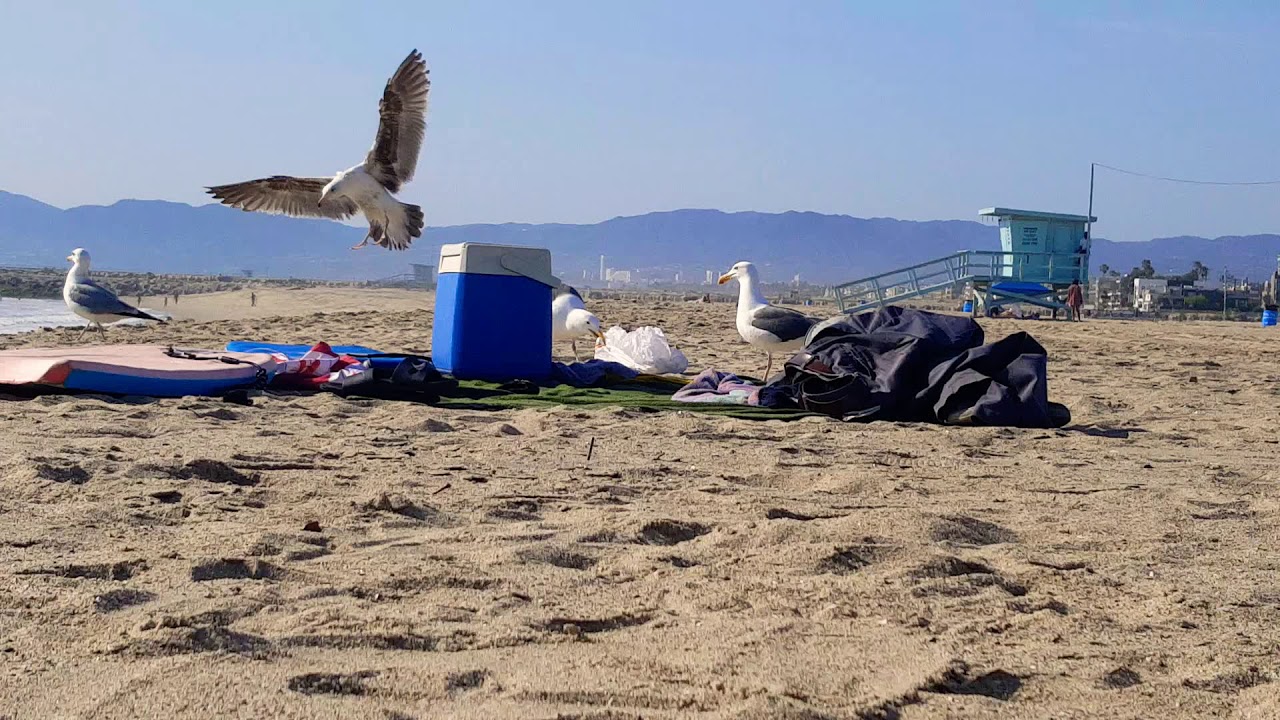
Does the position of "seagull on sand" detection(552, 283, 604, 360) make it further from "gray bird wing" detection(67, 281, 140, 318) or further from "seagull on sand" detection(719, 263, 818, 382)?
"gray bird wing" detection(67, 281, 140, 318)

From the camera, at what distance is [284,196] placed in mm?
10469

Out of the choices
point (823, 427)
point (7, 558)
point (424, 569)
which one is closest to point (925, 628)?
point (424, 569)

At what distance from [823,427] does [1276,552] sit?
2688 millimetres

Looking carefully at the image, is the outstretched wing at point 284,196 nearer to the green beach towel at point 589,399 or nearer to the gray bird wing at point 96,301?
the gray bird wing at point 96,301

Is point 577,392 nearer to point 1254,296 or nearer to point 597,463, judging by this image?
point 597,463

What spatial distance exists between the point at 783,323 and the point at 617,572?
5.19 meters

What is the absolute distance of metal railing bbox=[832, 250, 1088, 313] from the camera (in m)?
24.1

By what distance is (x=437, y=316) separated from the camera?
27.7 feet

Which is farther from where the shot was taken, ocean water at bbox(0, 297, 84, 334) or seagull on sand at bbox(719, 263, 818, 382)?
ocean water at bbox(0, 297, 84, 334)

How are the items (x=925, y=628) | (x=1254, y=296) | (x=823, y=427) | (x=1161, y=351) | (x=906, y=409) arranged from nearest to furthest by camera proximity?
(x=925, y=628)
(x=823, y=427)
(x=906, y=409)
(x=1161, y=351)
(x=1254, y=296)

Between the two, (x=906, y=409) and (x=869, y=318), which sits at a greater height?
(x=869, y=318)

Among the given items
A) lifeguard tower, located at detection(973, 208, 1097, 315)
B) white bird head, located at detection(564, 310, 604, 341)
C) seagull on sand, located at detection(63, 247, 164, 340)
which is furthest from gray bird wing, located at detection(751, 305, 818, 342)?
lifeguard tower, located at detection(973, 208, 1097, 315)

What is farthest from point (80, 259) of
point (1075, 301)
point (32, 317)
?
point (1075, 301)

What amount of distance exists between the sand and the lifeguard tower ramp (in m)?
19.1
